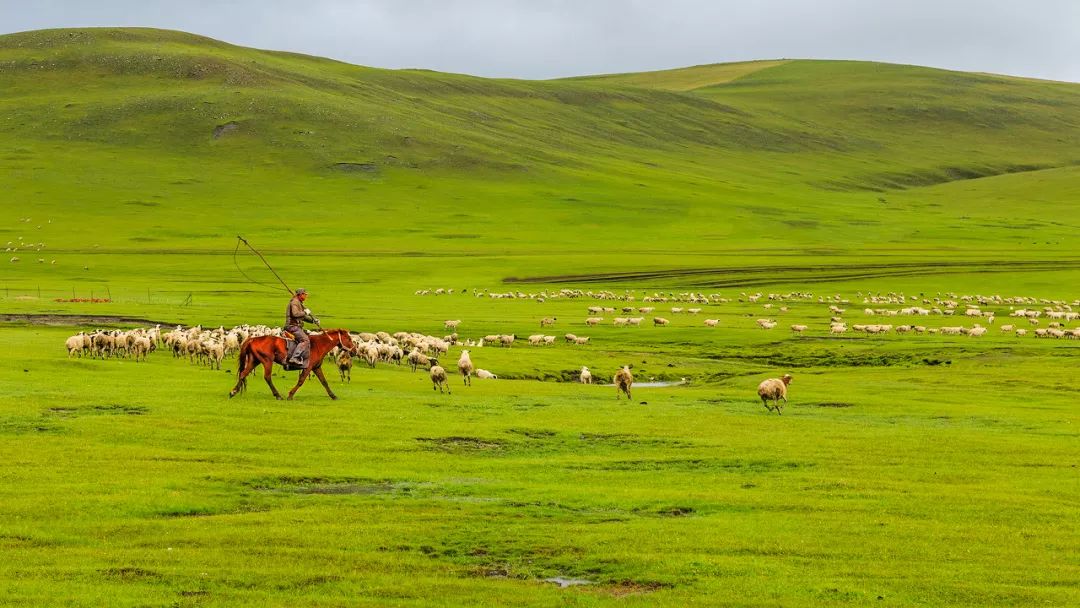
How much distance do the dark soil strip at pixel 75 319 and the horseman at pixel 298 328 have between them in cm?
2464

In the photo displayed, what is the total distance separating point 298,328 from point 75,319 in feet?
92.8

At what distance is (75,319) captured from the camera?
5272cm

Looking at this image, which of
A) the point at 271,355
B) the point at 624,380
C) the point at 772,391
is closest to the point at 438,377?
the point at 624,380

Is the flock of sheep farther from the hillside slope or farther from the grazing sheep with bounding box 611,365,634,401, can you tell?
the hillside slope

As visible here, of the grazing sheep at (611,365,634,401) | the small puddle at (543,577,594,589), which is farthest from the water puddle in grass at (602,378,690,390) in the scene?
the small puddle at (543,577,594,589)

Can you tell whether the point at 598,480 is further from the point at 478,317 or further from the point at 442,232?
the point at 442,232

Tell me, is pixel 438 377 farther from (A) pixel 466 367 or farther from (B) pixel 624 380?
(B) pixel 624 380

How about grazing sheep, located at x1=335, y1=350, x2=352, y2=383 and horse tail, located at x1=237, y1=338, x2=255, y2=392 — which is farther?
grazing sheep, located at x1=335, y1=350, x2=352, y2=383

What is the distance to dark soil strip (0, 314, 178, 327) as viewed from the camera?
51.6 meters

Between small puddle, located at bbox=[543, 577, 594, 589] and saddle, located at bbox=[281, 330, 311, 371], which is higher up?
saddle, located at bbox=[281, 330, 311, 371]

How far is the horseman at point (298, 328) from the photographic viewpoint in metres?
28.3

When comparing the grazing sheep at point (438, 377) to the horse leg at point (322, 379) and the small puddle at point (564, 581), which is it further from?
the small puddle at point (564, 581)

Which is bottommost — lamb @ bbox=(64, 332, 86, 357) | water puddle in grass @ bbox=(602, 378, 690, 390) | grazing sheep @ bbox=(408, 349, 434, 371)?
water puddle in grass @ bbox=(602, 378, 690, 390)

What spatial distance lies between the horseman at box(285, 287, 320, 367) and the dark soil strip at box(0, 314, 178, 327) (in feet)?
80.9
